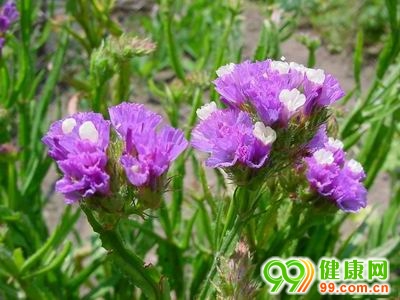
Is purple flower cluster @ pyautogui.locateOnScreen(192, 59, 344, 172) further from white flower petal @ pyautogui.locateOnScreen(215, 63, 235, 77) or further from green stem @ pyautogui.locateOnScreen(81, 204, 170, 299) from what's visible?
green stem @ pyautogui.locateOnScreen(81, 204, 170, 299)

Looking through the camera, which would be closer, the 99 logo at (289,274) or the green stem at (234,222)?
the green stem at (234,222)

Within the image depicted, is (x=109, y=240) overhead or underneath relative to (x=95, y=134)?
underneath

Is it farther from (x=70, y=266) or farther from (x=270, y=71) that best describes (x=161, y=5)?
Answer: (x=270, y=71)

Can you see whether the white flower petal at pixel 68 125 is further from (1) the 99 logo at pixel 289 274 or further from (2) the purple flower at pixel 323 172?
(1) the 99 logo at pixel 289 274

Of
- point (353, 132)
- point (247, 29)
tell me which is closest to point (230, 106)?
point (353, 132)

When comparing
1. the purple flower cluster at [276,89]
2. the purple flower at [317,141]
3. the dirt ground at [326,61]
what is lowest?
the dirt ground at [326,61]

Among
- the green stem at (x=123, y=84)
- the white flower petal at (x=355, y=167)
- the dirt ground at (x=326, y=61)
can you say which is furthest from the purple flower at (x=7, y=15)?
the dirt ground at (x=326, y=61)
